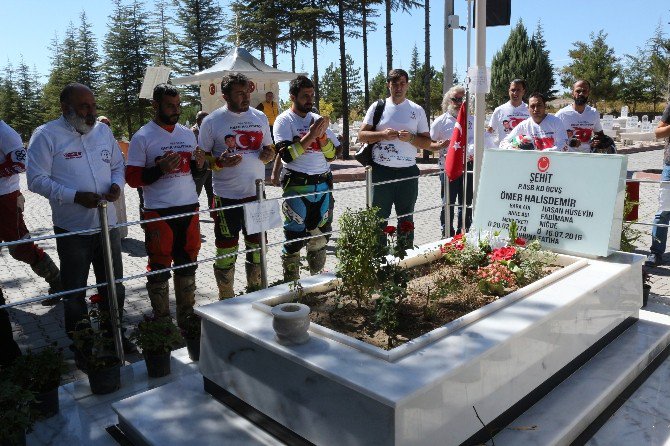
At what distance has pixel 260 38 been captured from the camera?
32375 mm

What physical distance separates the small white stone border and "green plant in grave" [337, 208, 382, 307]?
34 centimetres

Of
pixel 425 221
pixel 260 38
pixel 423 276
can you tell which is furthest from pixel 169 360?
pixel 260 38

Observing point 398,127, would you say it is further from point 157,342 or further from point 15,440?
point 15,440

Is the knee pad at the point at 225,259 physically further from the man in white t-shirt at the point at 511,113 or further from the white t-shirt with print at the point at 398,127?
the man in white t-shirt at the point at 511,113

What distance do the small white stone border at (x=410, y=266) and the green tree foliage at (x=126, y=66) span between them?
42177 millimetres

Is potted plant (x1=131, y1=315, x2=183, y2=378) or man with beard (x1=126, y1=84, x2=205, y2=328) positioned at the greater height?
man with beard (x1=126, y1=84, x2=205, y2=328)

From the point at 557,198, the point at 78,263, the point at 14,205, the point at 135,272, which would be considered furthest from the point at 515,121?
the point at 14,205

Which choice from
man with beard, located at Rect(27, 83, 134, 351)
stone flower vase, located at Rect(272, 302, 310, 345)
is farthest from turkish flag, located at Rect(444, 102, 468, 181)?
stone flower vase, located at Rect(272, 302, 310, 345)

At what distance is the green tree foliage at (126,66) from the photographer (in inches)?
1722

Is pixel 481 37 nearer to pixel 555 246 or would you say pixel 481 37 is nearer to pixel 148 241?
pixel 555 246

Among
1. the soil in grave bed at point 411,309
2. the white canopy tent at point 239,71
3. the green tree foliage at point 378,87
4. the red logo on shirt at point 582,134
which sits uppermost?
the green tree foliage at point 378,87

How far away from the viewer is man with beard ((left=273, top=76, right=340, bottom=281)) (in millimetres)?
5312

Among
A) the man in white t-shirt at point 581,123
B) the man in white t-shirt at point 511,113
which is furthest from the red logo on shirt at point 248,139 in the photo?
the man in white t-shirt at point 581,123

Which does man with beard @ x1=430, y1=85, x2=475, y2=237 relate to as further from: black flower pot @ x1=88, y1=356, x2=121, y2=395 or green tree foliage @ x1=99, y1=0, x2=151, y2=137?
green tree foliage @ x1=99, y1=0, x2=151, y2=137
